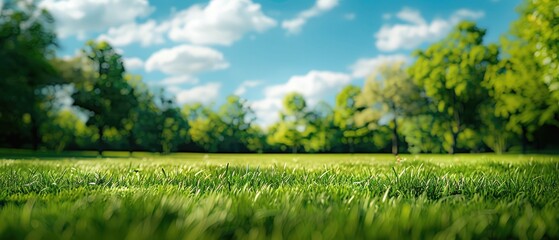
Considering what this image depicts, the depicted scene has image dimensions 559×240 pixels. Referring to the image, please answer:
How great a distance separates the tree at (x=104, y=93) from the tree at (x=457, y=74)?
36667 millimetres

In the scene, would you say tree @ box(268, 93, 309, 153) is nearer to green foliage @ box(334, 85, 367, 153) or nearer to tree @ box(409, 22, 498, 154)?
green foliage @ box(334, 85, 367, 153)

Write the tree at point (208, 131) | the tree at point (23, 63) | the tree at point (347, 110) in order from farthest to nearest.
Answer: the tree at point (208, 131) < the tree at point (347, 110) < the tree at point (23, 63)

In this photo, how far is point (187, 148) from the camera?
79.9 m

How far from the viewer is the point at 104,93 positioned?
47.7 meters

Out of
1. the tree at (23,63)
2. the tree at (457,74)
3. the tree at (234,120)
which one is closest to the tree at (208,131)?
the tree at (234,120)

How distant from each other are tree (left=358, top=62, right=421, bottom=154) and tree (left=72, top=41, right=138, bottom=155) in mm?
30533

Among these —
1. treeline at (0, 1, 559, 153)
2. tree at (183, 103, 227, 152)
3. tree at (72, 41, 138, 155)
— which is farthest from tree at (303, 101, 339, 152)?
tree at (72, 41, 138, 155)

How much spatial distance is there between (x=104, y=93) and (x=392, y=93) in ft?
118

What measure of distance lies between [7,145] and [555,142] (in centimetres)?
8881

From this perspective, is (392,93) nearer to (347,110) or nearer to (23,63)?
(347,110)

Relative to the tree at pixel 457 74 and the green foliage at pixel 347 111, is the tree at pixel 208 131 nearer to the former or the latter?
the green foliage at pixel 347 111

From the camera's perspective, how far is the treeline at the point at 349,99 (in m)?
34.7

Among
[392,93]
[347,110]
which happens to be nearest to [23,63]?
[392,93]

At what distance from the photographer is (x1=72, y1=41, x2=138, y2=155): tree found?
1786 inches
